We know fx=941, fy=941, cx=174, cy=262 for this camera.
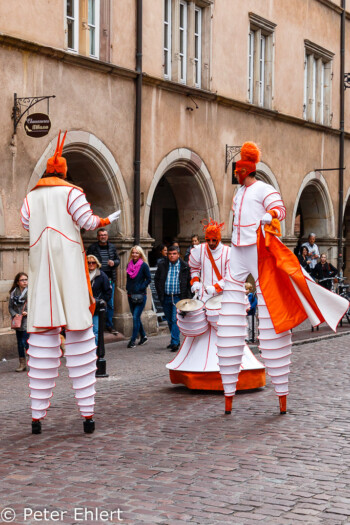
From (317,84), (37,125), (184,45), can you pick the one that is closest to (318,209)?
(317,84)

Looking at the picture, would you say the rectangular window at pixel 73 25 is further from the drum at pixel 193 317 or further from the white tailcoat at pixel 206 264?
the drum at pixel 193 317

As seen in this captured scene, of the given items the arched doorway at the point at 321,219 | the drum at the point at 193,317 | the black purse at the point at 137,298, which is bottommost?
the black purse at the point at 137,298

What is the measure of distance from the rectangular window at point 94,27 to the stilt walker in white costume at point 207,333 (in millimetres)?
6820

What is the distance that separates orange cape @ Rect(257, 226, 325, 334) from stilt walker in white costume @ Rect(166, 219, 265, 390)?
1.54m

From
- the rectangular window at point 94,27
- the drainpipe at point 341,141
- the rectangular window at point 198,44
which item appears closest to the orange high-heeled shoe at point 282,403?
the rectangular window at point 94,27

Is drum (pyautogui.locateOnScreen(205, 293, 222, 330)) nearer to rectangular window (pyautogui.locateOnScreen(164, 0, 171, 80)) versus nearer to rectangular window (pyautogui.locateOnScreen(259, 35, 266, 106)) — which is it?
rectangular window (pyautogui.locateOnScreen(164, 0, 171, 80))

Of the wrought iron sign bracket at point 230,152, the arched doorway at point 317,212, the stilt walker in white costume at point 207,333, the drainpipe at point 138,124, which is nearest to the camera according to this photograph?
the stilt walker in white costume at point 207,333

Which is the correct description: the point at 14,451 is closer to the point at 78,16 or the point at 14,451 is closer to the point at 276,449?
the point at 276,449

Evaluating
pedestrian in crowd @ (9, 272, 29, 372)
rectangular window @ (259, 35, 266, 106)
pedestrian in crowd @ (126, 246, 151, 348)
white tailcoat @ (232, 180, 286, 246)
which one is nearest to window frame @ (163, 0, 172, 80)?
rectangular window @ (259, 35, 266, 106)

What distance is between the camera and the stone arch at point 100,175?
15.2 m

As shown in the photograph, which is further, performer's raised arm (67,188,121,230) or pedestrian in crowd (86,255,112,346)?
pedestrian in crowd (86,255,112,346)

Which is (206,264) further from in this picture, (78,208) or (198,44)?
(198,44)

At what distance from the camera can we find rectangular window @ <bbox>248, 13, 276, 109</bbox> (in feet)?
69.9

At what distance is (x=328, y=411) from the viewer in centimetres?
833
